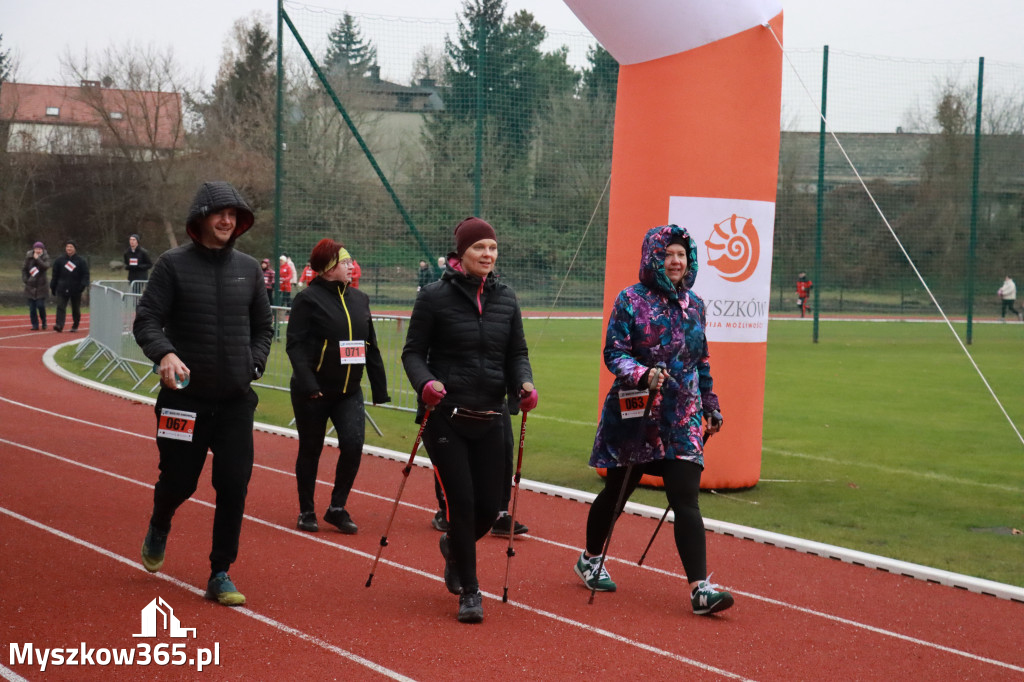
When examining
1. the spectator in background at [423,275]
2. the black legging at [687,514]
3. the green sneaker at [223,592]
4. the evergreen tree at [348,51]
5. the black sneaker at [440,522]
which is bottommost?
the black sneaker at [440,522]

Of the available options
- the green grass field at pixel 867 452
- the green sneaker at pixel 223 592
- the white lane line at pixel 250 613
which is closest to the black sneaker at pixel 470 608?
the white lane line at pixel 250 613

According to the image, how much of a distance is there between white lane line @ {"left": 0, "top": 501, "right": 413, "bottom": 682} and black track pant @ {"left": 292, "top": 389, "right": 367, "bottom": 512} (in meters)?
1.38

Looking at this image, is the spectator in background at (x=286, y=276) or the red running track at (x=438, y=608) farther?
the spectator in background at (x=286, y=276)

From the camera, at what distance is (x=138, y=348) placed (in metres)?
16.5

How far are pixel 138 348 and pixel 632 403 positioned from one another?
12.5 meters

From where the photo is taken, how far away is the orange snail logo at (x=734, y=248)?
8.81 m

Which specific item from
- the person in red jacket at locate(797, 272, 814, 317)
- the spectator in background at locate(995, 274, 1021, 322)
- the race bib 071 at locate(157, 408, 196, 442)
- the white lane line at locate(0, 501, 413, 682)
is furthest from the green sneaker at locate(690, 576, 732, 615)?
the spectator in background at locate(995, 274, 1021, 322)

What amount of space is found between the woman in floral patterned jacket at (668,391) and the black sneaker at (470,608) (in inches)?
38.6

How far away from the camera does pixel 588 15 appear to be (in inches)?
348

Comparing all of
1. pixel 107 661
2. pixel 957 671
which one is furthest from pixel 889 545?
pixel 107 661

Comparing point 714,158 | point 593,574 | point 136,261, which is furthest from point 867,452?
point 136,261

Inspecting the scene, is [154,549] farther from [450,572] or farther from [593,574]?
[593,574]

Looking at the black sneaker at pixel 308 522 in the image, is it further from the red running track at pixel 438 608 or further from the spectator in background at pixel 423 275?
the spectator in background at pixel 423 275

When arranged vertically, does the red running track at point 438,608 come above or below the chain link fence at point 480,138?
below
